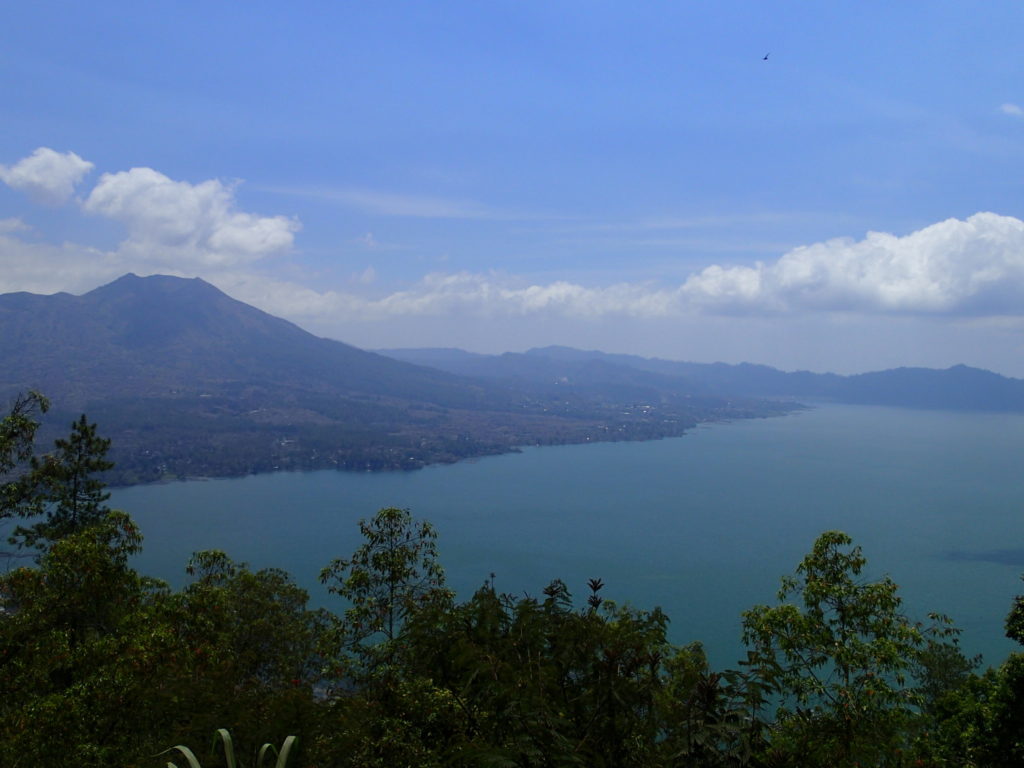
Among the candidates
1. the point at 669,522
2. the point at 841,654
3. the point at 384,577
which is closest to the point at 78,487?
the point at 384,577

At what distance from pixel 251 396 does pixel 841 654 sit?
10123cm

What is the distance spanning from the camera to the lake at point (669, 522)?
27250 mm

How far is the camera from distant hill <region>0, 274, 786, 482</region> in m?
67.2

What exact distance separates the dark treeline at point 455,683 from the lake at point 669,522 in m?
A: 15.2

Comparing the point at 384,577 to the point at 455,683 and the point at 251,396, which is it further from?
the point at 251,396

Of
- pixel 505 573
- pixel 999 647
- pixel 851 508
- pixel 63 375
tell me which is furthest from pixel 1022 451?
pixel 63 375

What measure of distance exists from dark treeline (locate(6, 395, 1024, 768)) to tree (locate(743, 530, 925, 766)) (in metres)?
0.02

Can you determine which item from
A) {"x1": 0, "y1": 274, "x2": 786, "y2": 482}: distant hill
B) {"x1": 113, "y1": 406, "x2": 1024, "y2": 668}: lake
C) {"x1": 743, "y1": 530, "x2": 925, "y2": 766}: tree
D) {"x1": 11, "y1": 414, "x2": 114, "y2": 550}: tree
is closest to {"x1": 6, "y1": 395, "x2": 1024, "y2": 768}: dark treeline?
{"x1": 743, "y1": 530, "x2": 925, "y2": 766}: tree

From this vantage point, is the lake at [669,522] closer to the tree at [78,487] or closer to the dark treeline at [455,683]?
the tree at [78,487]

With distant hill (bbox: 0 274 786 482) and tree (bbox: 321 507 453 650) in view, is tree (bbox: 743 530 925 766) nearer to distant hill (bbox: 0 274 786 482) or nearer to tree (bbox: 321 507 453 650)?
tree (bbox: 321 507 453 650)

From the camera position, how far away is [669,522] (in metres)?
40.8

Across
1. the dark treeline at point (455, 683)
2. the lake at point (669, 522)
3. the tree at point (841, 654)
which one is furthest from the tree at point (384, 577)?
the lake at point (669, 522)

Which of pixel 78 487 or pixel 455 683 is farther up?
pixel 455 683

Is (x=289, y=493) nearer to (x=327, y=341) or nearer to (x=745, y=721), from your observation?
(x=745, y=721)
